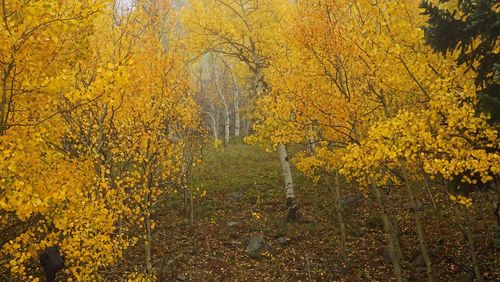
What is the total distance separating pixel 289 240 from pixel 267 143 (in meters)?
4.04

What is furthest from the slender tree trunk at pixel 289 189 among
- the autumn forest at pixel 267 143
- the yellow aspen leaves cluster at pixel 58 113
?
the yellow aspen leaves cluster at pixel 58 113

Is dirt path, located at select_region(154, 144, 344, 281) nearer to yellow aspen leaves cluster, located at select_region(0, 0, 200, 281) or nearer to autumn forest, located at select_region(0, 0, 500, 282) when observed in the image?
autumn forest, located at select_region(0, 0, 500, 282)

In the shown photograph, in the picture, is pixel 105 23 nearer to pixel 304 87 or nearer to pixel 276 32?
pixel 304 87

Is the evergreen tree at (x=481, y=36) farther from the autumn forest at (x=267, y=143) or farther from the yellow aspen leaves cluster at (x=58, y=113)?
the yellow aspen leaves cluster at (x=58, y=113)

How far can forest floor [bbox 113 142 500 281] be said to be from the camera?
40.1ft

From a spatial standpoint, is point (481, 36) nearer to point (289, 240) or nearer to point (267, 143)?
point (267, 143)

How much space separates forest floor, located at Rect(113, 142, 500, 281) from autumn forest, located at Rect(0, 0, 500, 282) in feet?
0.23

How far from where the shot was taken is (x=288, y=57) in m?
15.8

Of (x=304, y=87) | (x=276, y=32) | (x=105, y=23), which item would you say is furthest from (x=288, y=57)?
(x=105, y=23)

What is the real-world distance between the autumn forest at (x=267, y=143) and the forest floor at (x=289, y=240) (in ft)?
0.23

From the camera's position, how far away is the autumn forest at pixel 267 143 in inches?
254

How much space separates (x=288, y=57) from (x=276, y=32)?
1.58 m

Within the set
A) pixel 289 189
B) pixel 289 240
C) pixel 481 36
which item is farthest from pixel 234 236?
pixel 481 36

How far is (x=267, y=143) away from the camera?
41.6 ft
